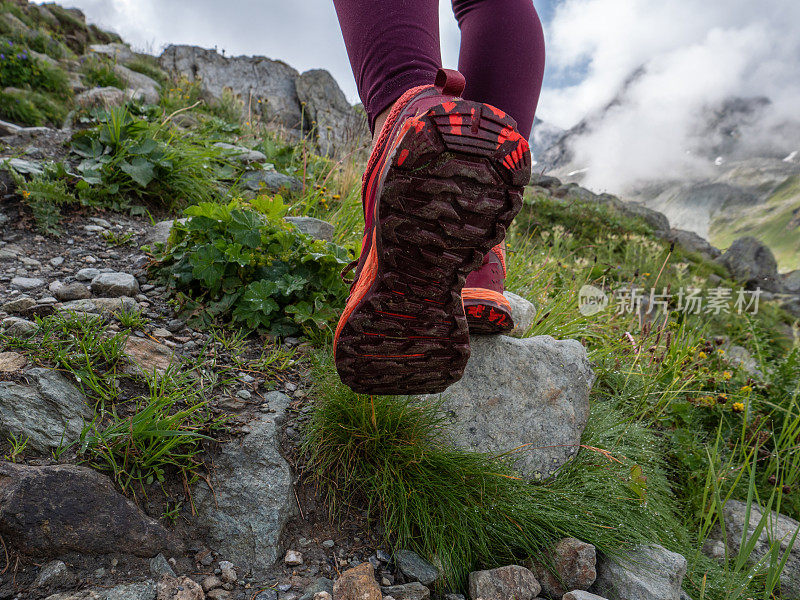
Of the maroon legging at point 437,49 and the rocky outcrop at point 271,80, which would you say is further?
the rocky outcrop at point 271,80

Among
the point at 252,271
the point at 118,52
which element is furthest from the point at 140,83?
the point at 252,271

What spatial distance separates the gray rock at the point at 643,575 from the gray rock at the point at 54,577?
1350 mm

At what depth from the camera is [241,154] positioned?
3732 mm

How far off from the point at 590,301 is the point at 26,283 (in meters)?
3.16

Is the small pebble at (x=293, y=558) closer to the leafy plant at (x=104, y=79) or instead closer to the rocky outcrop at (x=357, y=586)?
the rocky outcrop at (x=357, y=586)

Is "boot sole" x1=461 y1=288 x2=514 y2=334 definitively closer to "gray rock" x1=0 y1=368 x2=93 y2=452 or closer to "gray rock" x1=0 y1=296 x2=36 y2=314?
"gray rock" x1=0 y1=368 x2=93 y2=452

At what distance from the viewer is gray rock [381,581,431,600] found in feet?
→ 4.04

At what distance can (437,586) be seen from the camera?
1328 millimetres

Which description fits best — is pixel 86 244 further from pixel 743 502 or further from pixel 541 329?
pixel 743 502

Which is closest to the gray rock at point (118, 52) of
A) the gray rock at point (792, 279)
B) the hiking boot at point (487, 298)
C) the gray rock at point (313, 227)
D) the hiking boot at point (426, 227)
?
the gray rock at point (313, 227)

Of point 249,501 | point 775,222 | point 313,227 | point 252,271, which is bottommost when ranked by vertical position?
point 249,501

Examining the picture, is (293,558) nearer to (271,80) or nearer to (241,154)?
(241,154)

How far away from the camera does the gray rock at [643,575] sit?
138cm

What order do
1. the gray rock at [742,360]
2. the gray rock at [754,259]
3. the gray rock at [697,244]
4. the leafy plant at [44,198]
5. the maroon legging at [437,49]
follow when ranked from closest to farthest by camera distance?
the maroon legging at [437,49] < the leafy plant at [44,198] < the gray rock at [742,360] < the gray rock at [754,259] < the gray rock at [697,244]
